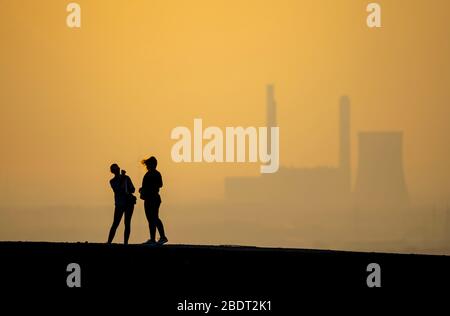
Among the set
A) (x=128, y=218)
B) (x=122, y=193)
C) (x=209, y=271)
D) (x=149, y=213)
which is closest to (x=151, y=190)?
(x=149, y=213)

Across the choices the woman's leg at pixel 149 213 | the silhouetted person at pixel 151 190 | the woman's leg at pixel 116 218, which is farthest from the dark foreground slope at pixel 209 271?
the silhouetted person at pixel 151 190

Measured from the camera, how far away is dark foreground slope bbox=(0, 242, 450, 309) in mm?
15734

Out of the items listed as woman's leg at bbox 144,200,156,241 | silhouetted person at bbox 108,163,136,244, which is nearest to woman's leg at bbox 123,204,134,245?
silhouetted person at bbox 108,163,136,244

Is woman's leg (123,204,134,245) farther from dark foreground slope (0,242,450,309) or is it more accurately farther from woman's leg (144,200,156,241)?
woman's leg (144,200,156,241)

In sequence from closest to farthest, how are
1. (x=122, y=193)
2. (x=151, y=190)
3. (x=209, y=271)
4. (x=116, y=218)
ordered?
(x=209, y=271)
(x=151, y=190)
(x=122, y=193)
(x=116, y=218)

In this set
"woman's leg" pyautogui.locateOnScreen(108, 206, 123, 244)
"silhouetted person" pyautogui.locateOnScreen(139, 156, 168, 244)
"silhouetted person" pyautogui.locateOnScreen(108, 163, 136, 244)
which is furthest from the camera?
"woman's leg" pyautogui.locateOnScreen(108, 206, 123, 244)

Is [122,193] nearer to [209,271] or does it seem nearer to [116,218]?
[116,218]

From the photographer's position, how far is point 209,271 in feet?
60.7

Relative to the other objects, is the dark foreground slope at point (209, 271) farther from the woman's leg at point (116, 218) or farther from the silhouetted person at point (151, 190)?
the silhouetted person at point (151, 190)

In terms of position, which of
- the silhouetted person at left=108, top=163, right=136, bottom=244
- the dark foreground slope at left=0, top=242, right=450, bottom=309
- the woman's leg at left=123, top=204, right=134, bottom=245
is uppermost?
the silhouetted person at left=108, top=163, right=136, bottom=244

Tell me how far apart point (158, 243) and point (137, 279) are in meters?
6.61

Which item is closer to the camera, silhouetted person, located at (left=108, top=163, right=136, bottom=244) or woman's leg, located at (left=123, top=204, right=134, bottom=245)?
silhouetted person, located at (left=108, top=163, right=136, bottom=244)

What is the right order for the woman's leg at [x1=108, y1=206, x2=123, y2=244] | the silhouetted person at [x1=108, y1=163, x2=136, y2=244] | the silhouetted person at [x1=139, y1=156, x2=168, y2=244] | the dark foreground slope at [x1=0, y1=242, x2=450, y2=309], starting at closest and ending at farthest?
the dark foreground slope at [x1=0, y1=242, x2=450, y2=309] → the silhouetted person at [x1=139, y1=156, x2=168, y2=244] → the silhouetted person at [x1=108, y1=163, x2=136, y2=244] → the woman's leg at [x1=108, y1=206, x2=123, y2=244]
